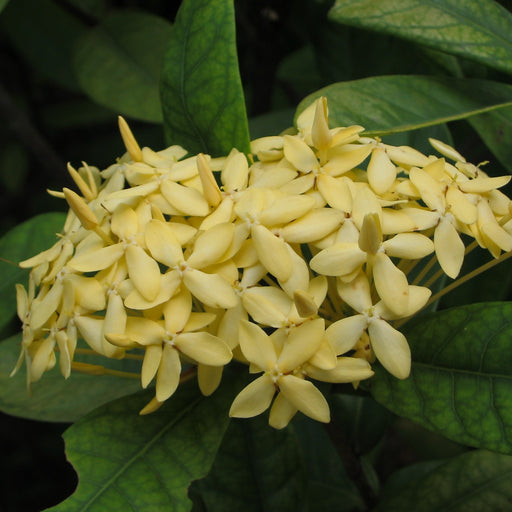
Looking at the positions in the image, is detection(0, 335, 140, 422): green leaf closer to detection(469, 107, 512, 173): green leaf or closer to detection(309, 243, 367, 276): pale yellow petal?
detection(309, 243, 367, 276): pale yellow petal

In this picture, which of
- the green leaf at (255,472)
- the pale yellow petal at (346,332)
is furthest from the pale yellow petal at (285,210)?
the green leaf at (255,472)

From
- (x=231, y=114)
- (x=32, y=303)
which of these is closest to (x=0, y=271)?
(x=32, y=303)

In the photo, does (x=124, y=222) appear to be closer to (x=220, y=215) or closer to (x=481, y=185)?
(x=220, y=215)

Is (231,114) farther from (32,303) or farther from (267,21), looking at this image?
(267,21)

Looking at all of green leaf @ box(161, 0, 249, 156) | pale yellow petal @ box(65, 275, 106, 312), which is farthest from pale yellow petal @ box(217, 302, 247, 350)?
green leaf @ box(161, 0, 249, 156)

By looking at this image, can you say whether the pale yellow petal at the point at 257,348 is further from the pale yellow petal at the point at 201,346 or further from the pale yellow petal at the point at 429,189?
the pale yellow petal at the point at 429,189
